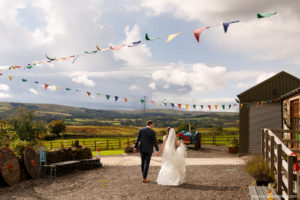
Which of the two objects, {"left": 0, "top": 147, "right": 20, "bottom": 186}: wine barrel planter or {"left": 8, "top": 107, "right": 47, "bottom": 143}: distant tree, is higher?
{"left": 8, "top": 107, "right": 47, "bottom": 143}: distant tree

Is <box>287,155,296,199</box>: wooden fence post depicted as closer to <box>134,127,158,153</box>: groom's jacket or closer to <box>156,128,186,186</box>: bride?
<box>156,128,186,186</box>: bride

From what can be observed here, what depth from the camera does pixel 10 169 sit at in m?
9.05

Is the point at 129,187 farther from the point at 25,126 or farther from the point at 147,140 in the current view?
the point at 25,126

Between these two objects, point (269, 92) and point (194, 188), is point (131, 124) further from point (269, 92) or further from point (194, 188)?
point (194, 188)

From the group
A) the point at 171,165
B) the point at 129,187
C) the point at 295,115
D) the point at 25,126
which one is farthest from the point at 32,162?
the point at 295,115

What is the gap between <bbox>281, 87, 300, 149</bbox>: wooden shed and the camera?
12.7 meters

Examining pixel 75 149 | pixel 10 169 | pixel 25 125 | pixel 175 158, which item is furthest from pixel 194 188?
pixel 25 125

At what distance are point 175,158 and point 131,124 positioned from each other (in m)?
89.6

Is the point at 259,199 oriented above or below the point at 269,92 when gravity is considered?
below

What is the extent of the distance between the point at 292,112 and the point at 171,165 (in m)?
8.04

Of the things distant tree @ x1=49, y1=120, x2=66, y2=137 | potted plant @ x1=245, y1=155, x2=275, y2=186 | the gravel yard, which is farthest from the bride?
distant tree @ x1=49, y1=120, x2=66, y2=137

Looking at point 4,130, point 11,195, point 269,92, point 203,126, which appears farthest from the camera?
point 203,126

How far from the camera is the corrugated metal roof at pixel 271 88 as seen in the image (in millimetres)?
16766

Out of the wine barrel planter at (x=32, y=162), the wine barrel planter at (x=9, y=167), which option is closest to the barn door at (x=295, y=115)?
the wine barrel planter at (x=32, y=162)
